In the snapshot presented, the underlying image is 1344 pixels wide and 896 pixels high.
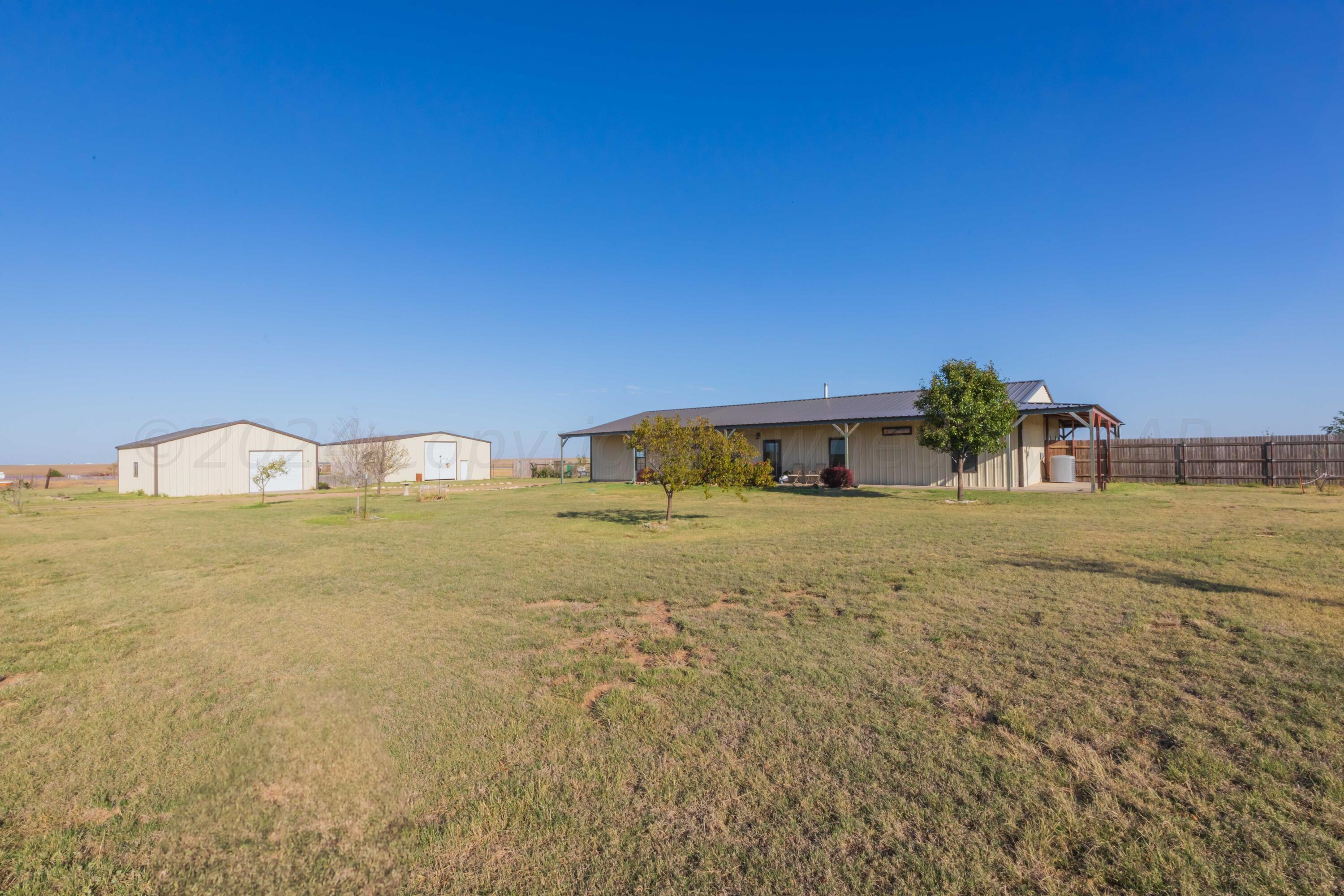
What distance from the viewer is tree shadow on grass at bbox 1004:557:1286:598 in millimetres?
6566

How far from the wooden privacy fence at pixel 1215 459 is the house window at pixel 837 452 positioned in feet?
25.9

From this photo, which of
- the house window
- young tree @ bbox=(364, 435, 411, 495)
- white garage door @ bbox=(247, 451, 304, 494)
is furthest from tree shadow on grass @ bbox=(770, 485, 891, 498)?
white garage door @ bbox=(247, 451, 304, 494)

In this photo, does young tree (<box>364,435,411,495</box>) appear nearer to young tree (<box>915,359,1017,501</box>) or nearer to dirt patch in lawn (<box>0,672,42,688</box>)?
dirt patch in lawn (<box>0,672,42,688</box>)

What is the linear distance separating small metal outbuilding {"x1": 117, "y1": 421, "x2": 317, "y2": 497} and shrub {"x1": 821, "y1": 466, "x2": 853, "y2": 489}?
27.8 meters

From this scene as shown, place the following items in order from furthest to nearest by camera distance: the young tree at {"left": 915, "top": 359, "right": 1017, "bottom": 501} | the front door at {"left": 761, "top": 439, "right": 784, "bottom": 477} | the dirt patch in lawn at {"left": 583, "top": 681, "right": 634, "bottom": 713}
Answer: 1. the front door at {"left": 761, "top": 439, "right": 784, "bottom": 477}
2. the young tree at {"left": 915, "top": 359, "right": 1017, "bottom": 501}
3. the dirt patch in lawn at {"left": 583, "top": 681, "right": 634, "bottom": 713}

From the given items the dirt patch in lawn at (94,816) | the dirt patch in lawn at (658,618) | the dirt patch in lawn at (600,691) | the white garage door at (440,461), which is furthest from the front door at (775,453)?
the dirt patch in lawn at (94,816)

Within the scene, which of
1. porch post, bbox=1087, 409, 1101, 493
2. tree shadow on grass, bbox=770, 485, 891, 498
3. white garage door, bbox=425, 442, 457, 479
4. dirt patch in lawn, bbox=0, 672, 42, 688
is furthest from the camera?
white garage door, bbox=425, 442, 457, 479

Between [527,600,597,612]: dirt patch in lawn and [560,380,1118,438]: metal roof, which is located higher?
[560,380,1118,438]: metal roof

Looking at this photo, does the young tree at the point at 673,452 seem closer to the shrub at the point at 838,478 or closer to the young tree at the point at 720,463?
the young tree at the point at 720,463

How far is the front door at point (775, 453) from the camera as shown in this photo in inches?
1078

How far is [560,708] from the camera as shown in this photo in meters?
4.01

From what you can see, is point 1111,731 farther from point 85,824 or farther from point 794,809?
point 85,824

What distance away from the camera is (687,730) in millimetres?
3648

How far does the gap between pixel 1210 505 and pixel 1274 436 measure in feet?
36.3
